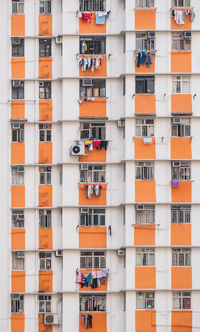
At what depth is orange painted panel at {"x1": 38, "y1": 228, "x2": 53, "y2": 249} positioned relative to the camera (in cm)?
1928

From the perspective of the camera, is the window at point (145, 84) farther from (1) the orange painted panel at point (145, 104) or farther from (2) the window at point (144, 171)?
(2) the window at point (144, 171)

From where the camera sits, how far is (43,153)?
64.1 feet

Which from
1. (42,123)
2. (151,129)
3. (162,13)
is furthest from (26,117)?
(162,13)

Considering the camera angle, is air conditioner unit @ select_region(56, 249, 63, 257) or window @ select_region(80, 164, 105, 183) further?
window @ select_region(80, 164, 105, 183)

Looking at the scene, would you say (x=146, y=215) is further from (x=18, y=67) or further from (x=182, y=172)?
(x=18, y=67)

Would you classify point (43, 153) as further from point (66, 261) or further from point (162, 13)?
point (162, 13)

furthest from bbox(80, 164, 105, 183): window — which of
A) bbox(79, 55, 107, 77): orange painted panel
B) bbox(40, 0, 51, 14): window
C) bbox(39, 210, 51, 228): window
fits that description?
bbox(40, 0, 51, 14): window

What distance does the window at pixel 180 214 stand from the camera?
1911 centimetres

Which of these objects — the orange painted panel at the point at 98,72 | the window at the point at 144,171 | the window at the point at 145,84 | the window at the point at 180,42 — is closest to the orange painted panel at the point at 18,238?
the window at the point at 144,171

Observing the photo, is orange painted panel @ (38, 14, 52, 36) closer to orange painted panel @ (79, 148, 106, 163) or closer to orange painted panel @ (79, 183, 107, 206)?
orange painted panel @ (79, 148, 106, 163)

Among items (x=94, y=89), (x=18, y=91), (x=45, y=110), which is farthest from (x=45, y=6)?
(x=45, y=110)

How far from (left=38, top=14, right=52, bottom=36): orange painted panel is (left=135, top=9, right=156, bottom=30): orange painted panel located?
8.13 feet

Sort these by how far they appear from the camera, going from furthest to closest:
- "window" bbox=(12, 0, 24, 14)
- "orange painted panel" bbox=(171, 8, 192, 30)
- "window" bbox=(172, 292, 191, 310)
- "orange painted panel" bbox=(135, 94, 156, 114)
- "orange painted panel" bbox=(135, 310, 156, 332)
Answer: "window" bbox=(12, 0, 24, 14), "orange painted panel" bbox=(171, 8, 192, 30), "orange painted panel" bbox=(135, 94, 156, 114), "window" bbox=(172, 292, 191, 310), "orange painted panel" bbox=(135, 310, 156, 332)

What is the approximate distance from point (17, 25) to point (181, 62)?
474 centimetres
